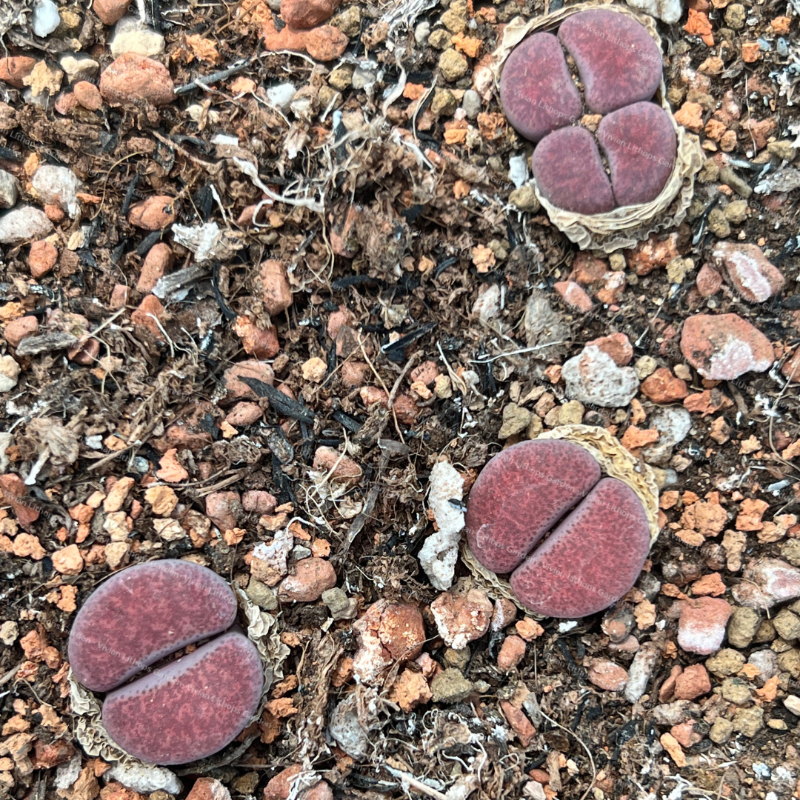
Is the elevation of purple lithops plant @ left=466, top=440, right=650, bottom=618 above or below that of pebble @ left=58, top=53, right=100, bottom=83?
below

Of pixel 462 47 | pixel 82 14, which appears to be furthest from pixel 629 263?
pixel 82 14

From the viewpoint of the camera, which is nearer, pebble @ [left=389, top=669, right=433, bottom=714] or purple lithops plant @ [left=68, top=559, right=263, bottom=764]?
purple lithops plant @ [left=68, top=559, right=263, bottom=764]

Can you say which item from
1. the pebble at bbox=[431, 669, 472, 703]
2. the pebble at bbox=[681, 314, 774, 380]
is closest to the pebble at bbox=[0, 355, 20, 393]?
the pebble at bbox=[431, 669, 472, 703]

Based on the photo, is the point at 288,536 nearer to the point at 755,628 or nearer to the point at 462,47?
the point at 755,628

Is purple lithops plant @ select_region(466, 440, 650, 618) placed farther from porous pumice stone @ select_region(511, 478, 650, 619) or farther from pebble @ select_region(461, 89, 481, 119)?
pebble @ select_region(461, 89, 481, 119)

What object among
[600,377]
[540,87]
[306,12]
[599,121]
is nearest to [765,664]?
[600,377]

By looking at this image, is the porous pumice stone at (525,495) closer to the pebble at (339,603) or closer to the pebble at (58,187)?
the pebble at (339,603)
